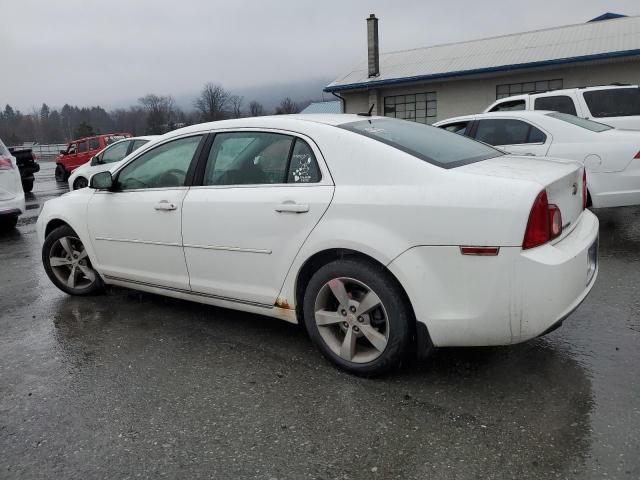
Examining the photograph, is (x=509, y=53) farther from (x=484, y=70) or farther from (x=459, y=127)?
(x=459, y=127)

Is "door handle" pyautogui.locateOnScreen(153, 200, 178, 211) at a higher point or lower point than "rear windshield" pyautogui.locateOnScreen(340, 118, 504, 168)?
lower

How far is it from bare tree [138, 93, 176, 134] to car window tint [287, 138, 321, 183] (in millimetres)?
53772

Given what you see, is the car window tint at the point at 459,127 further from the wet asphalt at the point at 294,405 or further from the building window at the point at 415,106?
the building window at the point at 415,106

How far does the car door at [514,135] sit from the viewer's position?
6625 mm

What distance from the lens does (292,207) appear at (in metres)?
3.20

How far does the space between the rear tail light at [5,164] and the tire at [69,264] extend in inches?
185

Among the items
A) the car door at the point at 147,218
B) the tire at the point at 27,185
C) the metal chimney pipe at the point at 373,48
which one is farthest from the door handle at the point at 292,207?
the metal chimney pipe at the point at 373,48

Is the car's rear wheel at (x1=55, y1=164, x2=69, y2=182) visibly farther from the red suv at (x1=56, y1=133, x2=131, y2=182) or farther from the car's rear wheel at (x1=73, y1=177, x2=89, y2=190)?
the car's rear wheel at (x1=73, y1=177, x2=89, y2=190)

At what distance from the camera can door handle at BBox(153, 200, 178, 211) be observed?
150 inches

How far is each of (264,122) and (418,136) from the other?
1.04 m

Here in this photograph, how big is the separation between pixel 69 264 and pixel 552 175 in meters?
4.10

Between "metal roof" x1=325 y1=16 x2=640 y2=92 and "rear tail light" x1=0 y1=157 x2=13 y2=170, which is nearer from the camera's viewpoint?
"rear tail light" x1=0 y1=157 x2=13 y2=170

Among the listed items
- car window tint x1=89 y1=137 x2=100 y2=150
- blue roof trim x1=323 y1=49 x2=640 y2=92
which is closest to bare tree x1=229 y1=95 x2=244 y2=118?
car window tint x1=89 y1=137 x2=100 y2=150

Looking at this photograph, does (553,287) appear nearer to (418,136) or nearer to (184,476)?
(418,136)
